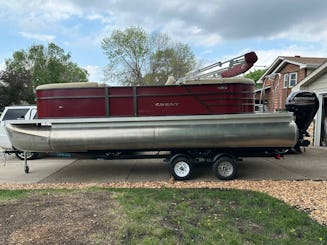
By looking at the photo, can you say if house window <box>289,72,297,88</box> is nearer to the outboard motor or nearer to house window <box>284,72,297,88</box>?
house window <box>284,72,297,88</box>

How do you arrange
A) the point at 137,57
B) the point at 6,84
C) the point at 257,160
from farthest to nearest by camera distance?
1. the point at 137,57
2. the point at 6,84
3. the point at 257,160

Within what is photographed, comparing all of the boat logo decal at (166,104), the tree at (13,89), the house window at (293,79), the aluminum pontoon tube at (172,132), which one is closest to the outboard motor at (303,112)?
the aluminum pontoon tube at (172,132)

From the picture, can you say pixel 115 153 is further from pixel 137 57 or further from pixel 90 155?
pixel 137 57

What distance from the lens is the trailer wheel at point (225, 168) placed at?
6.76 metres

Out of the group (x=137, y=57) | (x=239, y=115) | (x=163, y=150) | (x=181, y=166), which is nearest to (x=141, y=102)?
(x=163, y=150)

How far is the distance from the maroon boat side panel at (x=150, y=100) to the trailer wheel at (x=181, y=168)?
1.03 metres

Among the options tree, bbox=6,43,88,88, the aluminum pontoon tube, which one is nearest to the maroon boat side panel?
the aluminum pontoon tube

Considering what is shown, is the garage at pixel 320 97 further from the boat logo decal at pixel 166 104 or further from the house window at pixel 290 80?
the house window at pixel 290 80

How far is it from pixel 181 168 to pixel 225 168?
97 cm

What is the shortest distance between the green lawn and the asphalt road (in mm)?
1610

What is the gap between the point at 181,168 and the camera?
6832 millimetres

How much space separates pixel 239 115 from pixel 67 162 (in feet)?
18.2

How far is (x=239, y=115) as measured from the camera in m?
6.52

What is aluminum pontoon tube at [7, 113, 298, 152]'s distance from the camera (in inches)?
256
